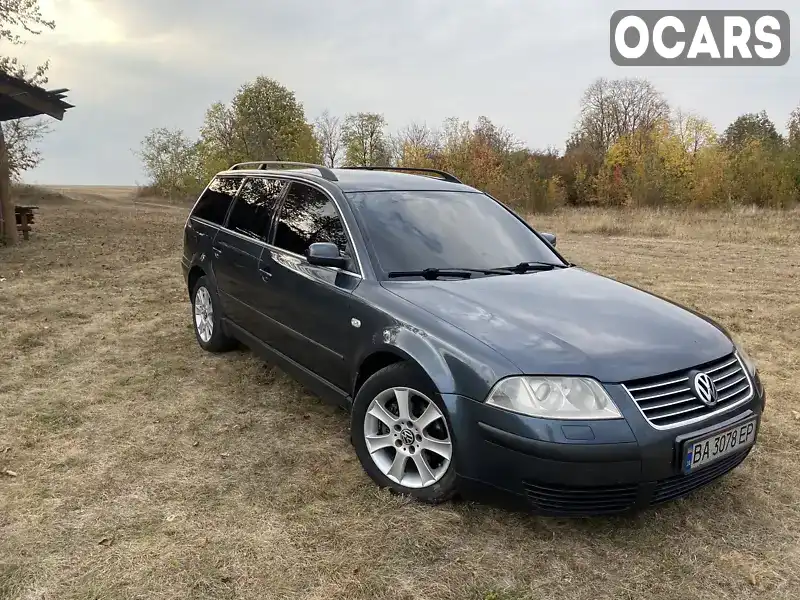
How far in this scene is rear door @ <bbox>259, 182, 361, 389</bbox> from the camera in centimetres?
344

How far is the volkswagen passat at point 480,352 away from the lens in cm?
249

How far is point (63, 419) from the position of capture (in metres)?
4.12

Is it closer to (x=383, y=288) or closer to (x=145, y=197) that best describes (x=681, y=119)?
(x=145, y=197)

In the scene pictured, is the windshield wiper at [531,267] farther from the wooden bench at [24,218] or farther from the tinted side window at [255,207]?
the wooden bench at [24,218]

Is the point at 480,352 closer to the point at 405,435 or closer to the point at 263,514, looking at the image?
the point at 405,435

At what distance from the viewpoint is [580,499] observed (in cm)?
251

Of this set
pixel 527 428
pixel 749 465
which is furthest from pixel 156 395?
pixel 749 465

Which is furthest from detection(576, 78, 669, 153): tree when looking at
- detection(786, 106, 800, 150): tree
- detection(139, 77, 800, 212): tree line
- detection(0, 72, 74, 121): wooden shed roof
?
detection(0, 72, 74, 121): wooden shed roof

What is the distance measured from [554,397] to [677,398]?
0.56 meters

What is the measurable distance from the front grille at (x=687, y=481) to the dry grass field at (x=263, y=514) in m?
0.29

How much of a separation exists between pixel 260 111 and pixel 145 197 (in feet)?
34.2

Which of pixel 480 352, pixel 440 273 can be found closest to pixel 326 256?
pixel 440 273

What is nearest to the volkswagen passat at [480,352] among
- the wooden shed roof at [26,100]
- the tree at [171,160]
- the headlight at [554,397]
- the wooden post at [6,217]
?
the headlight at [554,397]

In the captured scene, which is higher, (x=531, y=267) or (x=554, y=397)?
(x=531, y=267)
